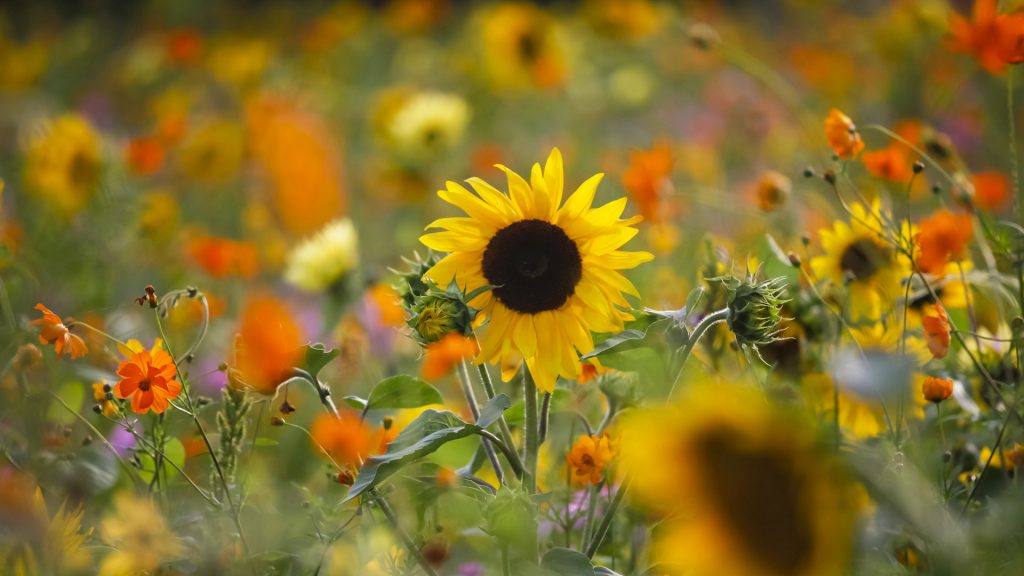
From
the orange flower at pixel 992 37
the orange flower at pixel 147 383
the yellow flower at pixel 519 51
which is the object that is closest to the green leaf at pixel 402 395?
the orange flower at pixel 147 383

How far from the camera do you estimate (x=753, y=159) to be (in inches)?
80.7

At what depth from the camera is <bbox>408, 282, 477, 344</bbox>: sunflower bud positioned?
0.54 metres

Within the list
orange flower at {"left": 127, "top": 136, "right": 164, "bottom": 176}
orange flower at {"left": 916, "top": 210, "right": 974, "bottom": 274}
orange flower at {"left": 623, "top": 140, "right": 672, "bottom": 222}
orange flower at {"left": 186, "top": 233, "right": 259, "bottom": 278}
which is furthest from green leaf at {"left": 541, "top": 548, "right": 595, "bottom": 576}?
orange flower at {"left": 127, "top": 136, "right": 164, "bottom": 176}

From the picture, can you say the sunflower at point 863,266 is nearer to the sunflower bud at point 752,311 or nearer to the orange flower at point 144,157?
the sunflower bud at point 752,311

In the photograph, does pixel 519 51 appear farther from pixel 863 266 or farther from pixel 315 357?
pixel 315 357

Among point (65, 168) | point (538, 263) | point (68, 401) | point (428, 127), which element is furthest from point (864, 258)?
point (65, 168)

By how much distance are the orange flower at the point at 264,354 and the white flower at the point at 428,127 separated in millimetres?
1153

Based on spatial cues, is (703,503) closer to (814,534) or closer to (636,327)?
(814,534)

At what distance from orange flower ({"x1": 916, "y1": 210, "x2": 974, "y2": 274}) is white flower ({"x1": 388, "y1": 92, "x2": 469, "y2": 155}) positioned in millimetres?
1113

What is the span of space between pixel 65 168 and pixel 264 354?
3.55ft

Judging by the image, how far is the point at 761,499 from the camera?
32cm

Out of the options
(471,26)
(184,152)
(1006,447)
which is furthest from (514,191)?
(471,26)

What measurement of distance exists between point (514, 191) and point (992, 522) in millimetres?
340

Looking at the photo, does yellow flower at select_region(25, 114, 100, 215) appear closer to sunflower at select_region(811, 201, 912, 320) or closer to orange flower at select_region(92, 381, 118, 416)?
orange flower at select_region(92, 381, 118, 416)
